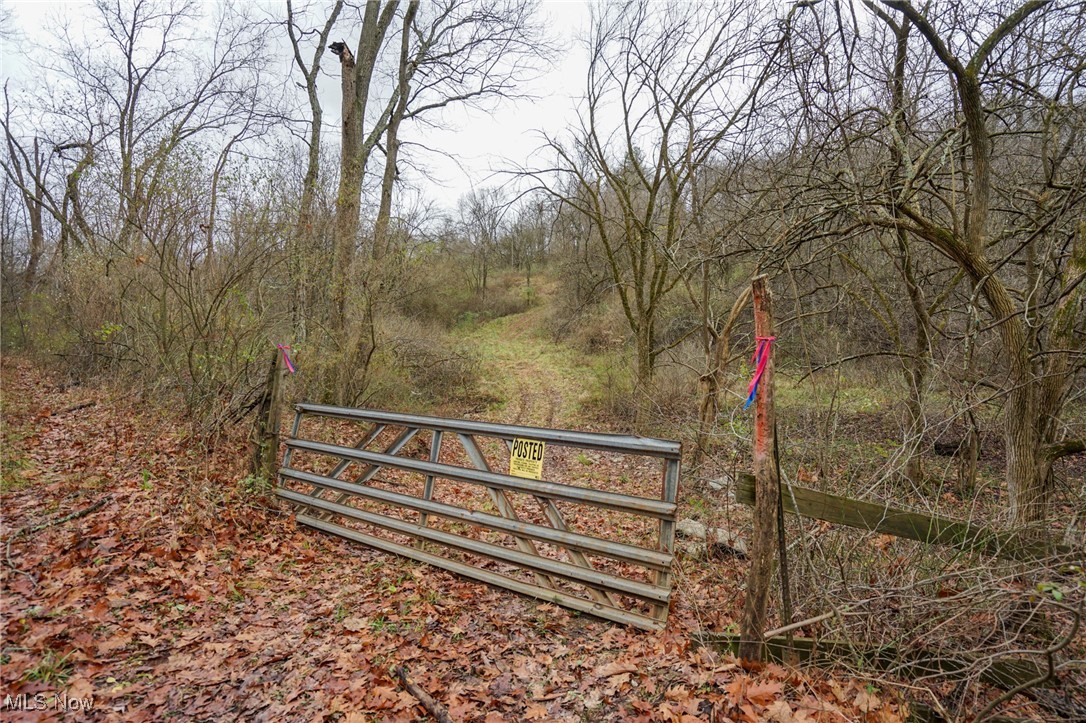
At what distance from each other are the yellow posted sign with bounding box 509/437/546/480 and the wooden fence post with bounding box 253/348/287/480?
3.16 metres

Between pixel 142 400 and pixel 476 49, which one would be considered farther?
pixel 476 49

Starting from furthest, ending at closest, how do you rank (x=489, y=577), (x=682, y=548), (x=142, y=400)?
(x=142, y=400), (x=682, y=548), (x=489, y=577)

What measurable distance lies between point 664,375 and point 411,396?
630 centimetres

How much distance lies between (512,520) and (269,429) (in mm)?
3326

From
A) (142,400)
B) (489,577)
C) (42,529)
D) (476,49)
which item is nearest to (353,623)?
(489,577)

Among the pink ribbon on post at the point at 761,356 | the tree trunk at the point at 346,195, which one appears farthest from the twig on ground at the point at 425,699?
the tree trunk at the point at 346,195

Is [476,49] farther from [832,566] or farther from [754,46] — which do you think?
[832,566]

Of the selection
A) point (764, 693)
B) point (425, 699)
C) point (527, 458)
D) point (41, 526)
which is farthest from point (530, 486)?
point (41, 526)

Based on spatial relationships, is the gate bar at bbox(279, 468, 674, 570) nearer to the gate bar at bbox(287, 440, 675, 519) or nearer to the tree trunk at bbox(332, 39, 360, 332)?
the gate bar at bbox(287, 440, 675, 519)

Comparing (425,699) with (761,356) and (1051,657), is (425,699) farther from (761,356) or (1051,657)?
(1051,657)

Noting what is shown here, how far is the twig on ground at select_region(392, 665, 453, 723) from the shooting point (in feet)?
9.11

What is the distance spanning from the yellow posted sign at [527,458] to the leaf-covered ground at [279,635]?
1061 mm

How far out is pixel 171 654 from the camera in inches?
129

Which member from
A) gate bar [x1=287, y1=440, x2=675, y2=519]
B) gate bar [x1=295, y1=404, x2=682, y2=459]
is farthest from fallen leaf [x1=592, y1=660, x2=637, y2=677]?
gate bar [x1=295, y1=404, x2=682, y2=459]
